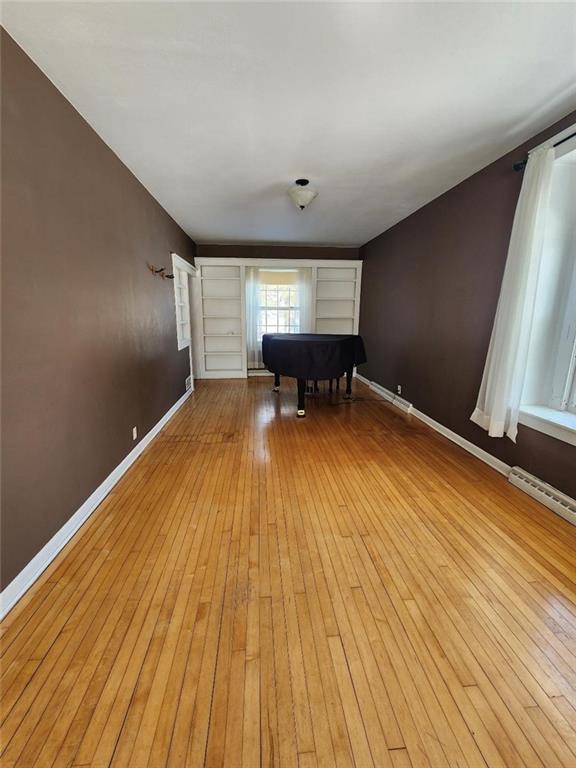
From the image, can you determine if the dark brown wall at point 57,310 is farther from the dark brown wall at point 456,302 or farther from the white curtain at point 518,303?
the dark brown wall at point 456,302

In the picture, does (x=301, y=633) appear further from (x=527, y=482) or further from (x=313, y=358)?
(x=313, y=358)

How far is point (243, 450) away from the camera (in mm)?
2988

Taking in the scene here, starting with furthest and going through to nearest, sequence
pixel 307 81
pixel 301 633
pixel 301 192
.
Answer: pixel 301 192
pixel 307 81
pixel 301 633

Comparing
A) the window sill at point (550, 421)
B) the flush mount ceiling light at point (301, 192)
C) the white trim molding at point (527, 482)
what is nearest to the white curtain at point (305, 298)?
the flush mount ceiling light at point (301, 192)

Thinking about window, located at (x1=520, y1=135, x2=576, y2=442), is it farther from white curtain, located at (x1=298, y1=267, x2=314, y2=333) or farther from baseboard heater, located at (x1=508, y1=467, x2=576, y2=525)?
white curtain, located at (x1=298, y1=267, x2=314, y2=333)

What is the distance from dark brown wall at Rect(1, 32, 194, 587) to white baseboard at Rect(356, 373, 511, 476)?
3041 mm

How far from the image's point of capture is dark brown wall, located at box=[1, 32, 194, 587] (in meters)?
1.41

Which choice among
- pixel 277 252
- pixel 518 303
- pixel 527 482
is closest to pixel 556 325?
pixel 518 303

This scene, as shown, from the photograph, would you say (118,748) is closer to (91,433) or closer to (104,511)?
(104,511)

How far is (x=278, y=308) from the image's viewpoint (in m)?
6.46

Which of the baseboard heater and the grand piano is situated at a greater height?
the grand piano

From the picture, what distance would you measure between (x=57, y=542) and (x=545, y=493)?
9.96 feet

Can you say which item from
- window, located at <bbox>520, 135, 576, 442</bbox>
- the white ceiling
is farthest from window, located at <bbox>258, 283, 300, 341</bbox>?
window, located at <bbox>520, 135, 576, 442</bbox>

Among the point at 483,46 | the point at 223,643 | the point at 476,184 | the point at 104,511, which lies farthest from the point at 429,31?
the point at 104,511
